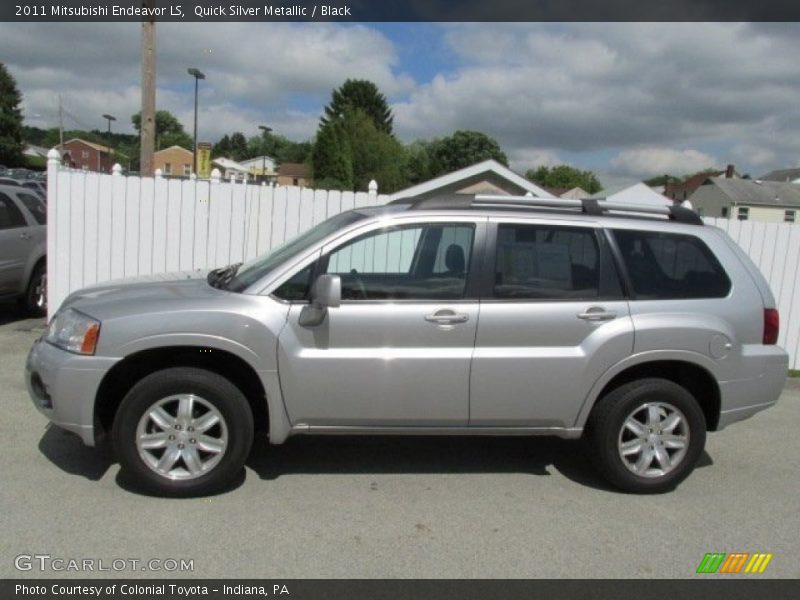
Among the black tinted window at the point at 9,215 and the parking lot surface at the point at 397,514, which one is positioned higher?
the black tinted window at the point at 9,215

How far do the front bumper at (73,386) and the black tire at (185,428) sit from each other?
17cm

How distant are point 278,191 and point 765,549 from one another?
6.24 m

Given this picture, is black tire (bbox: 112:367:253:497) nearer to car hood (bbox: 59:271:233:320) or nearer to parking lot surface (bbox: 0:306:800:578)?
parking lot surface (bbox: 0:306:800:578)

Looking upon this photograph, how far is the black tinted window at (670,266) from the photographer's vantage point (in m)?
4.28

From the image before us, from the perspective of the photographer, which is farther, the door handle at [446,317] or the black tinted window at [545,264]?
the black tinted window at [545,264]

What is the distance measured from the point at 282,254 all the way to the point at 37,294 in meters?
6.04

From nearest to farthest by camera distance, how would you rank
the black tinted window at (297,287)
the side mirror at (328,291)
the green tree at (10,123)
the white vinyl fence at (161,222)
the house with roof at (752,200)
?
the side mirror at (328,291) < the black tinted window at (297,287) < the white vinyl fence at (161,222) < the house with roof at (752,200) < the green tree at (10,123)

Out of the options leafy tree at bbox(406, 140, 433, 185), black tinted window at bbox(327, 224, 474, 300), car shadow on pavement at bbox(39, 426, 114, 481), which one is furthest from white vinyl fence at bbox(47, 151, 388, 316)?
leafy tree at bbox(406, 140, 433, 185)

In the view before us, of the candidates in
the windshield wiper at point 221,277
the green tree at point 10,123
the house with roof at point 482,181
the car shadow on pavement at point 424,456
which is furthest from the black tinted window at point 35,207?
the green tree at point 10,123

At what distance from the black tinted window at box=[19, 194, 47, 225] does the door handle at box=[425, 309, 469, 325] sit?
23.8ft

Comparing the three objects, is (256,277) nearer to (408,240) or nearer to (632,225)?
(408,240)

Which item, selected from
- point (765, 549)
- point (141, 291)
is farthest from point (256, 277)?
point (765, 549)

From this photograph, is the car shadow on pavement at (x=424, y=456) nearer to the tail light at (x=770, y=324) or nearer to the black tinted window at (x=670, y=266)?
the tail light at (x=770, y=324)

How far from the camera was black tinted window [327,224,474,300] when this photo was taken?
4059mm
